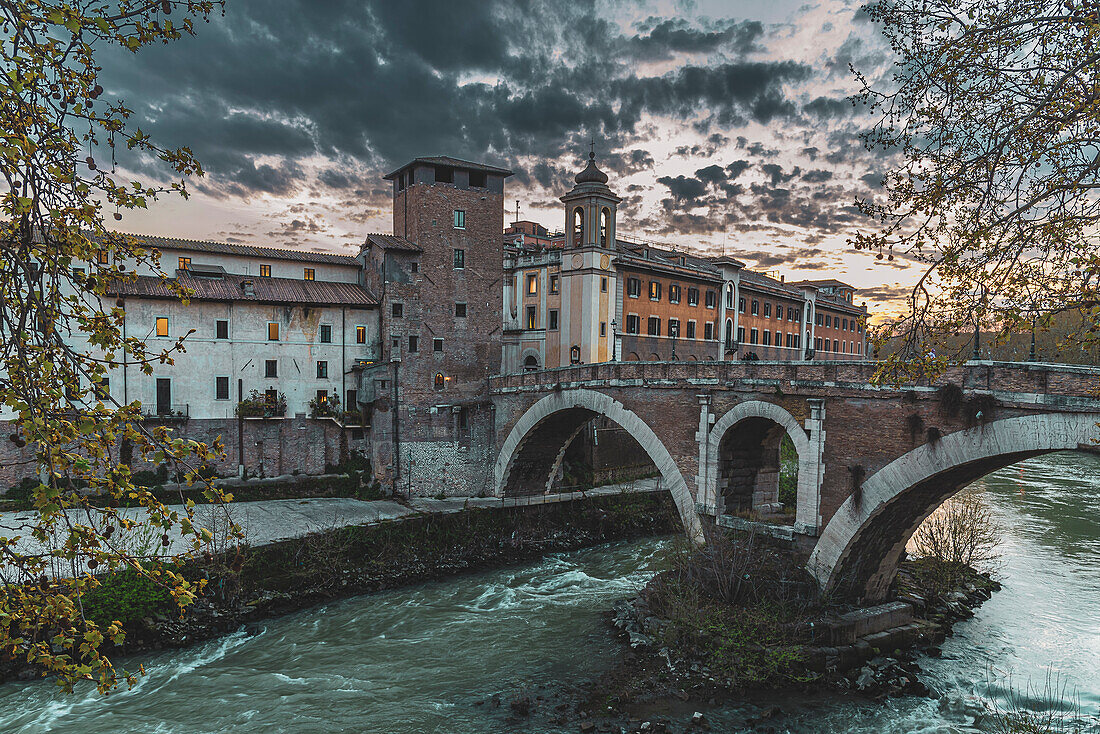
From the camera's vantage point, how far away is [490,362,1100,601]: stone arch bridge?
41.1 feet

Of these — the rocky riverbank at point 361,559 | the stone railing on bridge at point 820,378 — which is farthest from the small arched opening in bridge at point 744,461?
the rocky riverbank at point 361,559

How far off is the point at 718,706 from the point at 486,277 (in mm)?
19404

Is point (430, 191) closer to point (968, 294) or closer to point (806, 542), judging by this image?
point (806, 542)

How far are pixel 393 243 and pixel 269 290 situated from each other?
581 cm

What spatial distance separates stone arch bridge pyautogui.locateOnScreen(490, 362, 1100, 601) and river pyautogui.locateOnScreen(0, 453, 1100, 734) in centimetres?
321

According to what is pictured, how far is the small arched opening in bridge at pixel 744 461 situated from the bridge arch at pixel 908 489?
2574mm

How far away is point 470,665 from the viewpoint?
1545cm

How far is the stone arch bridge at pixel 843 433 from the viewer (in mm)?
12516

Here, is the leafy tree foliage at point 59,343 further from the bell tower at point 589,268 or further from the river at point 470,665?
the bell tower at point 589,268

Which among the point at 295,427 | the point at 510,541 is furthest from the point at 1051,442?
the point at 295,427

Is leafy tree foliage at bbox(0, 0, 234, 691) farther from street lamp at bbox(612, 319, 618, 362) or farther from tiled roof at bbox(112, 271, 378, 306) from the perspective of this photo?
street lamp at bbox(612, 319, 618, 362)

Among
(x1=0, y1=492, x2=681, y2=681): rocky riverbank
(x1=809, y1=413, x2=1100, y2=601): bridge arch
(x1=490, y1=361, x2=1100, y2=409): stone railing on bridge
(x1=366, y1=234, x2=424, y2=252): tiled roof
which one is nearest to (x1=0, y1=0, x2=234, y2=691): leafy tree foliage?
(x1=490, y1=361, x2=1100, y2=409): stone railing on bridge

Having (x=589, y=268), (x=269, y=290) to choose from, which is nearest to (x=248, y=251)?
(x=269, y=290)

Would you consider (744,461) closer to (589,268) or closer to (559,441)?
(559,441)
